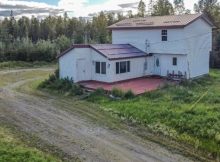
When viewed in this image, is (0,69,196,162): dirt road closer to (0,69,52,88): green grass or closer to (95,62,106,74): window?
(95,62,106,74): window

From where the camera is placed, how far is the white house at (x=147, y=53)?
86.9ft

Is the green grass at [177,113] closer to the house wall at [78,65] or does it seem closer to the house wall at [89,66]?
the house wall at [89,66]

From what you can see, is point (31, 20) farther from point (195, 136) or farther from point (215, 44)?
point (195, 136)

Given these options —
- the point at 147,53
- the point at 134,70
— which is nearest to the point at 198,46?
the point at 147,53

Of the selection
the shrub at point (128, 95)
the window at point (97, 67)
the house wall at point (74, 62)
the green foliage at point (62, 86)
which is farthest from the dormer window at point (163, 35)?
the shrub at point (128, 95)

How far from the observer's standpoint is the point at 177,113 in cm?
1683

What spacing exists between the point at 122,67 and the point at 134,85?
2.27 metres

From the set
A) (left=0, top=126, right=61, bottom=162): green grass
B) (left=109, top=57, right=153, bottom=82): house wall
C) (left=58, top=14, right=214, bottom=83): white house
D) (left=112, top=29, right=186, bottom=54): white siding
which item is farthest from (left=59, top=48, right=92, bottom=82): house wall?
(left=0, top=126, right=61, bottom=162): green grass

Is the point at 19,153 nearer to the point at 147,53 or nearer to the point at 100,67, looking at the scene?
the point at 100,67

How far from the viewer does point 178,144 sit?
14250 millimetres

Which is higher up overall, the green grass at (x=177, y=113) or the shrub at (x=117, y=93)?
the shrub at (x=117, y=93)

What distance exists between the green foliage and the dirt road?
1.53 metres

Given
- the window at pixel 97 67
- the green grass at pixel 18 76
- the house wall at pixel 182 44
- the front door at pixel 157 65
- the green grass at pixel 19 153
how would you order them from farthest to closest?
the green grass at pixel 18 76 < the front door at pixel 157 65 < the house wall at pixel 182 44 < the window at pixel 97 67 < the green grass at pixel 19 153

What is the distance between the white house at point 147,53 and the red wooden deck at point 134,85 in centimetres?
62
